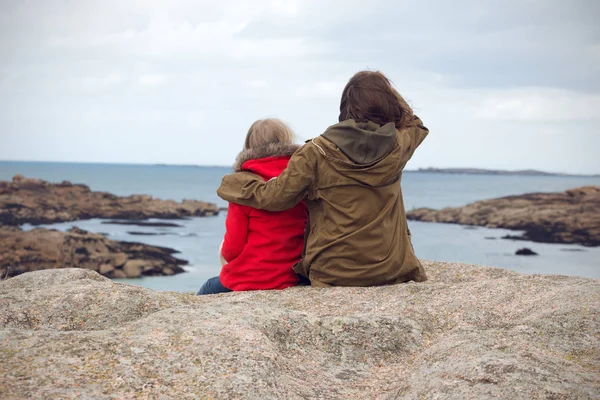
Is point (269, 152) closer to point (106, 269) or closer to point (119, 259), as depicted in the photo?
point (106, 269)

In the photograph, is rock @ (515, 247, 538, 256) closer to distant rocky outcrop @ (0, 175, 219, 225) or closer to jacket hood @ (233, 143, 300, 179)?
distant rocky outcrop @ (0, 175, 219, 225)

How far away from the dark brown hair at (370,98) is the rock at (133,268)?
586 inches

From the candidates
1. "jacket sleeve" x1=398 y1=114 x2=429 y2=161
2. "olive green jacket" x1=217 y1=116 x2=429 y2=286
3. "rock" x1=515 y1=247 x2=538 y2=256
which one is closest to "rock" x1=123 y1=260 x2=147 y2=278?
"olive green jacket" x1=217 y1=116 x2=429 y2=286

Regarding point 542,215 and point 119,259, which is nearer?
point 119,259

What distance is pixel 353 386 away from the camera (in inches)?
143

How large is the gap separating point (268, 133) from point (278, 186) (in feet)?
2.01

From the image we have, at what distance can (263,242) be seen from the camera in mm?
5664

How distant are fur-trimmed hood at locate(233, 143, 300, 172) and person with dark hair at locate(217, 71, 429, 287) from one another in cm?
17

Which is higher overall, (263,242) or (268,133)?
(268,133)

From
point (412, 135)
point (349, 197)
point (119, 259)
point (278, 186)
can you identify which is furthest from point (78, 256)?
point (412, 135)

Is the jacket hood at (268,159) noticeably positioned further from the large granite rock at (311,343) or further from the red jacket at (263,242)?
the large granite rock at (311,343)

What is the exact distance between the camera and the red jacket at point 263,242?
5.59 m

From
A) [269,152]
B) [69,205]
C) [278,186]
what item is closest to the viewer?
[278,186]

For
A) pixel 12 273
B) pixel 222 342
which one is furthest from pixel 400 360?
pixel 12 273
